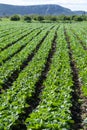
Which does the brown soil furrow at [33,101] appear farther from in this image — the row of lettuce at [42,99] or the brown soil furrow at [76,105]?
the brown soil furrow at [76,105]

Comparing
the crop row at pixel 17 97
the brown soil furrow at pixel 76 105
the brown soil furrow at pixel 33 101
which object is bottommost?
the brown soil furrow at pixel 76 105

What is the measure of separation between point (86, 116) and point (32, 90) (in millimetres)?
2716

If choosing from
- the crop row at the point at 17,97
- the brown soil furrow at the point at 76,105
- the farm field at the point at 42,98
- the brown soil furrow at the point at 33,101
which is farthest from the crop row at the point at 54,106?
the crop row at the point at 17,97

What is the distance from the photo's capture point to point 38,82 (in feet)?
47.1

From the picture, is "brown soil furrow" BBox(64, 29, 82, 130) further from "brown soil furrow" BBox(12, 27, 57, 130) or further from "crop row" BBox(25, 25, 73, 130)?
"brown soil furrow" BBox(12, 27, 57, 130)

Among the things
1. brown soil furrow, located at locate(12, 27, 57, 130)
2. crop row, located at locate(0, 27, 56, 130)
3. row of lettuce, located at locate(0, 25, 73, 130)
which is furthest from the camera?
brown soil furrow, located at locate(12, 27, 57, 130)

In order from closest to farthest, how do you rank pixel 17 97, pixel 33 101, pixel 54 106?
pixel 54 106, pixel 17 97, pixel 33 101

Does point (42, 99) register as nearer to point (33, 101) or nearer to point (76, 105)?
point (33, 101)

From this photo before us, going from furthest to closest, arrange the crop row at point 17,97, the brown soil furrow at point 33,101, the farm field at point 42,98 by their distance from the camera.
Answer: the brown soil furrow at point 33,101
the crop row at point 17,97
the farm field at point 42,98

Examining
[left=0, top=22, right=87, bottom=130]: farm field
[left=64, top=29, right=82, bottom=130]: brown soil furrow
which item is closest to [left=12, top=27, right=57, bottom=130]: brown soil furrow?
[left=0, top=22, right=87, bottom=130]: farm field

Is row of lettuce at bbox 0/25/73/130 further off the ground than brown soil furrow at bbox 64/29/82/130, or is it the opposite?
row of lettuce at bbox 0/25/73/130

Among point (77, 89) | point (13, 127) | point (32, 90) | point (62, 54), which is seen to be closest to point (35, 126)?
point (13, 127)

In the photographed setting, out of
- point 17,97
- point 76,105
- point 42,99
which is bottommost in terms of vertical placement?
point 76,105

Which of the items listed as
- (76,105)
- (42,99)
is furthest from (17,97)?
(76,105)
